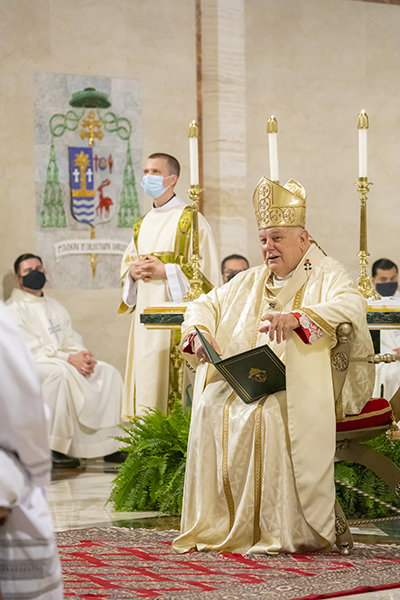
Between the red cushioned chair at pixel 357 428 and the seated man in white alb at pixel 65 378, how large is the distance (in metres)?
3.34

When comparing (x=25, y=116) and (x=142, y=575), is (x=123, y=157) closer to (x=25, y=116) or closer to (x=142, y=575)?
(x=25, y=116)

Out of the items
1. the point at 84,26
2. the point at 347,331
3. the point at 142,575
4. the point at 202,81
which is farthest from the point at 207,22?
the point at 142,575

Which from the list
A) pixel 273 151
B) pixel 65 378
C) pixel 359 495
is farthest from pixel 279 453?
pixel 65 378

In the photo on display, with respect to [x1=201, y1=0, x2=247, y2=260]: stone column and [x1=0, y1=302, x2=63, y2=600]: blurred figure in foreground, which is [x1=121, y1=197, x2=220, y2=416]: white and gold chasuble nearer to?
[x1=201, y1=0, x2=247, y2=260]: stone column

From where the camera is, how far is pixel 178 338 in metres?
6.49

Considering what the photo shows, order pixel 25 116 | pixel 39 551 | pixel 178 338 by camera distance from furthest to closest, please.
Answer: pixel 25 116 < pixel 178 338 < pixel 39 551

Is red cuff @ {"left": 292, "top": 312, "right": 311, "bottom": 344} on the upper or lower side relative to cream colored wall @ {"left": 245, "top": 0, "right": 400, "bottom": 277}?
lower

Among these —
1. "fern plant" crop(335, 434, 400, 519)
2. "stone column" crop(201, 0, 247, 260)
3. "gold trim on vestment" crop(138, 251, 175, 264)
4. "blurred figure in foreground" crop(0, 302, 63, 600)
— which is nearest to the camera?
"blurred figure in foreground" crop(0, 302, 63, 600)

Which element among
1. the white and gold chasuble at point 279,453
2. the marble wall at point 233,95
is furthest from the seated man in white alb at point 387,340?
the white and gold chasuble at point 279,453

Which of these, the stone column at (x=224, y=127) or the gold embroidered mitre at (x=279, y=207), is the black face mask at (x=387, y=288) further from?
the gold embroidered mitre at (x=279, y=207)

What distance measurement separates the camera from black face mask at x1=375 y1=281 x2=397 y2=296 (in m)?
8.68

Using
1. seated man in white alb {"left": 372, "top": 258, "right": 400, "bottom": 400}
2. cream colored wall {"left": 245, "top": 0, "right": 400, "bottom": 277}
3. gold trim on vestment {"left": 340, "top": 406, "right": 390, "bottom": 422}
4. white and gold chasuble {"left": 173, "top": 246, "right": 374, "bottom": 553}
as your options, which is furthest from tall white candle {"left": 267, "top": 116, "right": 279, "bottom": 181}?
cream colored wall {"left": 245, "top": 0, "right": 400, "bottom": 277}

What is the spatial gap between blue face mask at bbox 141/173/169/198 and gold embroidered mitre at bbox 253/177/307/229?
2.15m

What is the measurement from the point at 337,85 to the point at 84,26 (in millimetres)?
3103
